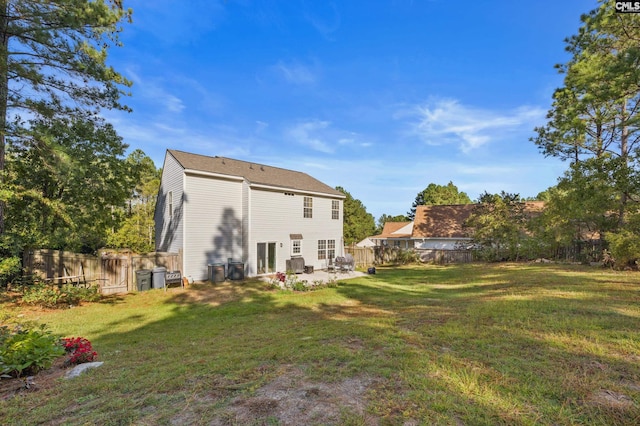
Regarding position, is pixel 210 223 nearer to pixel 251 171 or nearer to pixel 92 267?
pixel 251 171

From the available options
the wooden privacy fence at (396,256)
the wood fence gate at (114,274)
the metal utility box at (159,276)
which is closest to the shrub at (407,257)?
the wooden privacy fence at (396,256)

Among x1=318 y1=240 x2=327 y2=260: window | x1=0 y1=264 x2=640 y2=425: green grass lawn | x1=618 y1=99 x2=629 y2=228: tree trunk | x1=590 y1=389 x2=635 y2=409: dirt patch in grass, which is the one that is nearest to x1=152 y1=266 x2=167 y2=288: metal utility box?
x1=0 y1=264 x2=640 y2=425: green grass lawn

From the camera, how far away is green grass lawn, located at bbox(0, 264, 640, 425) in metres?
2.48

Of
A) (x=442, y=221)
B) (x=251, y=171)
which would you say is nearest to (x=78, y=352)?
(x=251, y=171)

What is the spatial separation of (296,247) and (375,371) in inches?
596

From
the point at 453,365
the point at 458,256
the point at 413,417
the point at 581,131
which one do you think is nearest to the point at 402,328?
the point at 453,365

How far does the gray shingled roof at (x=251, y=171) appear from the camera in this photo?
15.5 metres

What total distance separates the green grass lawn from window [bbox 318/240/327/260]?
41.5 ft

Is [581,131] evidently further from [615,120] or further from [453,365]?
[453,365]

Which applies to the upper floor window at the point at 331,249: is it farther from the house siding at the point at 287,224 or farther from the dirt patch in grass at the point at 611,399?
the dirt patch in grass at the point at 611,399

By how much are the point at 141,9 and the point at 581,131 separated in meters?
23.4

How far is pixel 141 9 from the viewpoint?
10484 millimetres

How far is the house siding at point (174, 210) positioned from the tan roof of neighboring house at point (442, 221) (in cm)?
2175

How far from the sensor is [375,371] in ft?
10.8
